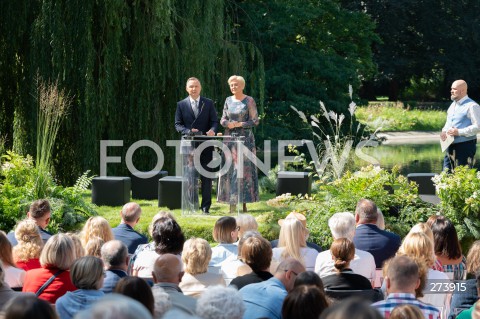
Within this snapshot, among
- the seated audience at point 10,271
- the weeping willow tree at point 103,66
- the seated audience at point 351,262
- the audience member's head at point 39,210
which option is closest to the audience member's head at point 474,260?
the seated audience at point 351,262

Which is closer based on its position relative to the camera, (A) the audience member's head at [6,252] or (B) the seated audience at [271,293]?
(B) the seated audience at [271,293]

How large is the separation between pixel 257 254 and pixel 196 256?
0.40 meters

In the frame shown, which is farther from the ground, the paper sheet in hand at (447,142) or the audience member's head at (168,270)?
the paper sheet in hand at (447,142)

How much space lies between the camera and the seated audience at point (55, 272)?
550 cm

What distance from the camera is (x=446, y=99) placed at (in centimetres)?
4756

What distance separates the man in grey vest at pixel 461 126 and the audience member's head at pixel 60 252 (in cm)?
598

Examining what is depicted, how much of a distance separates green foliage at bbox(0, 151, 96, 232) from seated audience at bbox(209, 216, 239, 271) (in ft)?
11.2

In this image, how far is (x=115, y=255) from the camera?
5.54 metres

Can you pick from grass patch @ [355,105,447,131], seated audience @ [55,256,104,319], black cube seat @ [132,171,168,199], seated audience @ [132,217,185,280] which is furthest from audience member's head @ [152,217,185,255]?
grass patch @ [355,105,447,131]

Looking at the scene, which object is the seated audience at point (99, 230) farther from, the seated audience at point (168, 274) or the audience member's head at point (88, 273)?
the audience member's head at point (88, 273)

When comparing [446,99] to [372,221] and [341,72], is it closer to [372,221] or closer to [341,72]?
[341,72]

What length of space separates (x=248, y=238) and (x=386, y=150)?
78.9ft

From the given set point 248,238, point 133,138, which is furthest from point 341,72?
point 248,238

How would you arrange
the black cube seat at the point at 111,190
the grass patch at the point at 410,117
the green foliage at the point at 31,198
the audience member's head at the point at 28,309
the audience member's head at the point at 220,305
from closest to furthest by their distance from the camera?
the audience member's head at the point at 28,309 < the audience member's head at the point at 220,305 < the green foliage at the point at 31,198 < the black cube seat at the point at 111,190 < the grass patch at the point at 410,117
